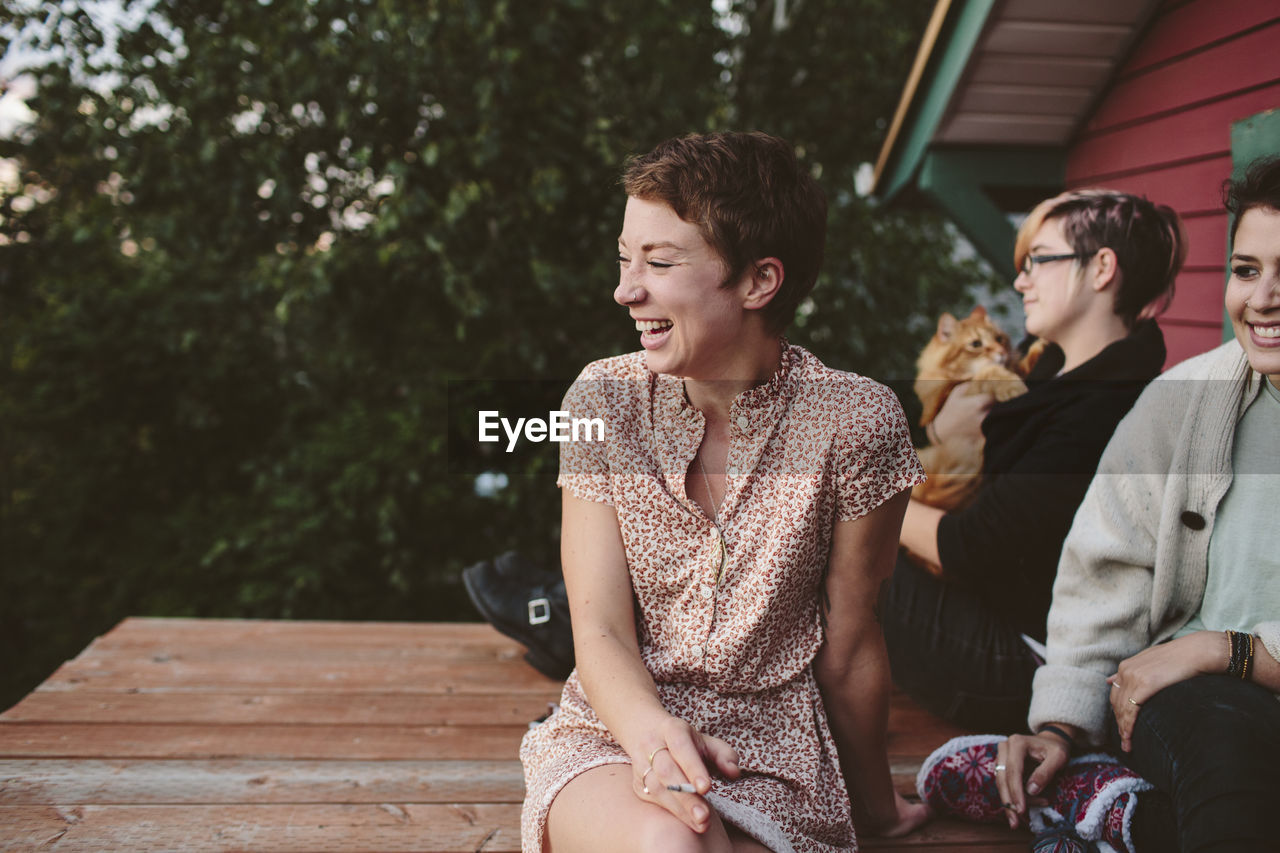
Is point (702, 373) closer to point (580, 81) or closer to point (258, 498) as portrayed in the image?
point (580, 81)

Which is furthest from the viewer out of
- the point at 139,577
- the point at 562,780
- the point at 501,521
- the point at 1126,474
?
the point at 139,577

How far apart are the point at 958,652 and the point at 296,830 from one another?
4.83ft

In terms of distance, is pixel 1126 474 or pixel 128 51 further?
pixel 128 51

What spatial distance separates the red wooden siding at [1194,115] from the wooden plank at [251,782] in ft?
8.33

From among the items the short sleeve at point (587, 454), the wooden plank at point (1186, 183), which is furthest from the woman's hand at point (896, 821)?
the wooden plank at point (1186, 183)

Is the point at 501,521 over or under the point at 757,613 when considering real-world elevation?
under

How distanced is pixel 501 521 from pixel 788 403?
3.13 m

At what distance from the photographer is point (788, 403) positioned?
1.53 m

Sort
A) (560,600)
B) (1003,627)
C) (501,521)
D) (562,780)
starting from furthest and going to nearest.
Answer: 1. (501,521)
2. (560,600)
3. (1003,627)
4. (562,780)

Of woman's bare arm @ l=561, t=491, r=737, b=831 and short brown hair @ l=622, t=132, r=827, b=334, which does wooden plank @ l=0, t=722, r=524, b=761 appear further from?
short brown hair @ l=622, t=132, r=827, b=334

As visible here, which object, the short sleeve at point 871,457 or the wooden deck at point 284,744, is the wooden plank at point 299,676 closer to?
the wooden deck at point 284,744

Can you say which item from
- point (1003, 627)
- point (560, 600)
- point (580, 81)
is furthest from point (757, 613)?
point (580, 81)

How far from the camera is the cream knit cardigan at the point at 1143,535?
1.61m

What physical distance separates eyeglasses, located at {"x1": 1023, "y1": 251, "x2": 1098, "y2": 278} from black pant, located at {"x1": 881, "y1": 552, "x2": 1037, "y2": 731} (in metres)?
0.76
